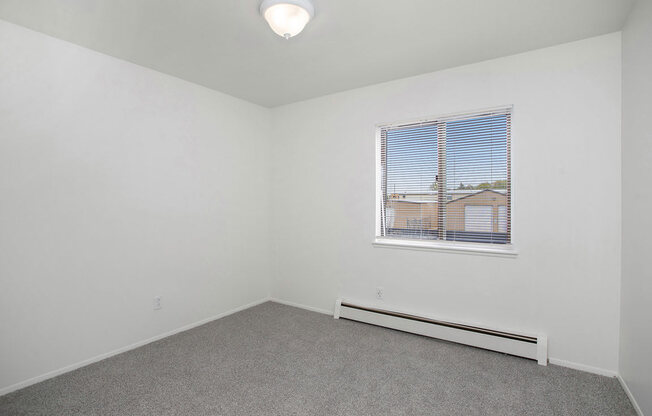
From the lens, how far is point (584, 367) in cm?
245

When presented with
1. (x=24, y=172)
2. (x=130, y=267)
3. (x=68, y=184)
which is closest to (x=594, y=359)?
(x=130, y=267)

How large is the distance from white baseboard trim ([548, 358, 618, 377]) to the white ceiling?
250cm

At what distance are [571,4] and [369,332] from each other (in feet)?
9.87

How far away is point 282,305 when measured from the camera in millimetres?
4059

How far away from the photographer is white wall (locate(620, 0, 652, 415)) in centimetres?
186

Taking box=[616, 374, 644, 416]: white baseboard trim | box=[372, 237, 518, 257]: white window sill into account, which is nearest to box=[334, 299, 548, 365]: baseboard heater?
box=[616, 374, 644, 416]: white baseboard trim

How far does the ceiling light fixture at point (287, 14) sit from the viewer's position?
6.30 ft

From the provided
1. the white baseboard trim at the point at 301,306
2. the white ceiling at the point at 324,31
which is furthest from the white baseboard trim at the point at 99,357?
the white ceiling at the point at 324,31

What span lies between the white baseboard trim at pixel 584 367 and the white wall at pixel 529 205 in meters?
0.03

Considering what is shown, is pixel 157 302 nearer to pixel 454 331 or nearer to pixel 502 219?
pixel 454 331

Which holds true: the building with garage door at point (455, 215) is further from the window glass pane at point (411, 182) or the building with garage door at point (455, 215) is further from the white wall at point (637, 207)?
the white wall at point (637, 207)

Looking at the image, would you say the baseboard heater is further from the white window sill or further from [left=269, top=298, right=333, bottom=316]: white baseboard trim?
the white window sill

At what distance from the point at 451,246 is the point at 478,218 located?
1.18ft

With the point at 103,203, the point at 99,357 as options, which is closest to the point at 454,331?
the point at 99,357
